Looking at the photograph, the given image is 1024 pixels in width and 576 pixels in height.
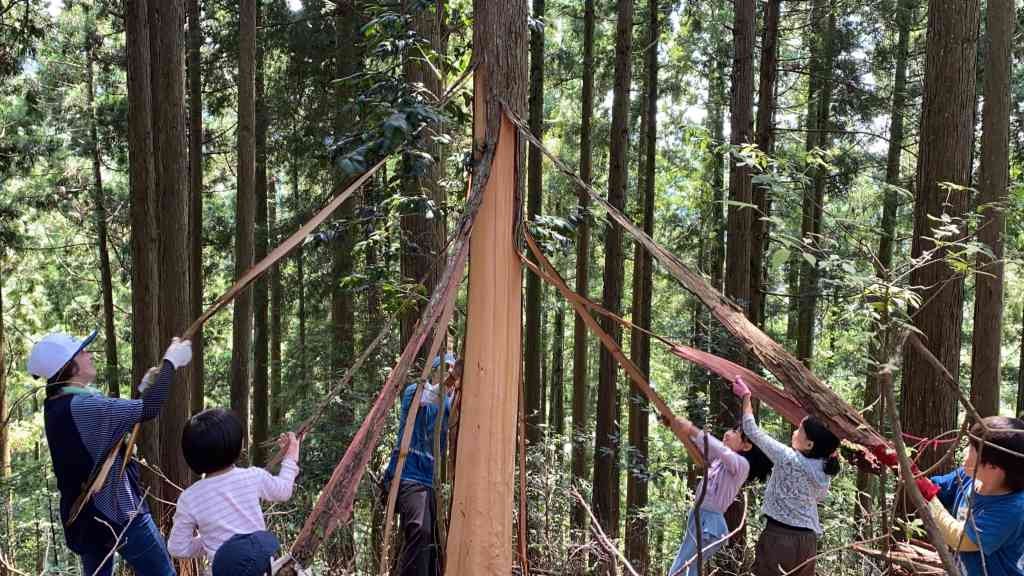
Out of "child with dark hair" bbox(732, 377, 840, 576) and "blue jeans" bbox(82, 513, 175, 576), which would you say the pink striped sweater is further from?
"child with dark hair" bbox(732, 377, 840, 576)

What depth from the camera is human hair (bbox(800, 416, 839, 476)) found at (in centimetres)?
338

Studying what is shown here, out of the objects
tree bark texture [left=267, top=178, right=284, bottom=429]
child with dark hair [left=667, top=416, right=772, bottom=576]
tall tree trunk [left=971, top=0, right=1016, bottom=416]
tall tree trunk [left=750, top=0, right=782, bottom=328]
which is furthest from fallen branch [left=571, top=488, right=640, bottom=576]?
tree bark texture [left=267, top=178, right=284, bottom=429]

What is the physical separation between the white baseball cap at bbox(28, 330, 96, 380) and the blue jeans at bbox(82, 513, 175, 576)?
2.50 ft

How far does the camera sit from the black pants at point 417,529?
3844 mm

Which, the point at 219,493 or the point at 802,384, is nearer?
the point at 802,384

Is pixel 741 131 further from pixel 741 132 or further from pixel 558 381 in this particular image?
pixel 558 381

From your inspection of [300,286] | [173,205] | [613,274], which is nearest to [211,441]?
[173,205]

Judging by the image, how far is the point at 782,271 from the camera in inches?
648

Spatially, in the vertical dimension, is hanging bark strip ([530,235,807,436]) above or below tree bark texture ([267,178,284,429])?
above

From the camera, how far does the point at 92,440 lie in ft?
9.83

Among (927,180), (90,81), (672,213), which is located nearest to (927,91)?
(927,180)

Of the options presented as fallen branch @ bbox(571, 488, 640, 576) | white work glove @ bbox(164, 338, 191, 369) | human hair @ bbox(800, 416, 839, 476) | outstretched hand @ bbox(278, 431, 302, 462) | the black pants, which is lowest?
the black pants

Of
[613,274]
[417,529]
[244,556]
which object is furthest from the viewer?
[613,274]

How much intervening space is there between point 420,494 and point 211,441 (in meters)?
1.60
